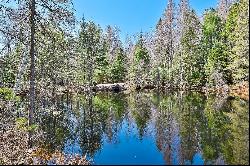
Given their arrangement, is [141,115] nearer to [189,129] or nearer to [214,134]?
[189,129]

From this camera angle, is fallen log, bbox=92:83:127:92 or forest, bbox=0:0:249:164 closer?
forest, bbox=0:0:249:164

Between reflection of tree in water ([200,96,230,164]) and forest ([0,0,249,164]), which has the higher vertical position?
forest ([0,0,249,164])

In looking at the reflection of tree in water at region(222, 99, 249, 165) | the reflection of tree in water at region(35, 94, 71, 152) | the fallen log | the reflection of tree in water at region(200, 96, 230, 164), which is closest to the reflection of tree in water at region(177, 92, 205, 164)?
the reflection of tree in water at region(200, 96, 230, 164)

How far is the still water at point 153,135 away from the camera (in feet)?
73.2

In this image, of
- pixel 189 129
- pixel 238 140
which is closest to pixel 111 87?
pixel 189 129

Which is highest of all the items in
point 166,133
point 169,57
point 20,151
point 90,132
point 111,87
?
point 169,57

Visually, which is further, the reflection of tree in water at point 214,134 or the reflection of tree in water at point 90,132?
the reflection of tree in water at point 90,132

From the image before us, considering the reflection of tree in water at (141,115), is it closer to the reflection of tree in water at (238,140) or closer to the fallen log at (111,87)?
the reflection of tree in water at (238,140)

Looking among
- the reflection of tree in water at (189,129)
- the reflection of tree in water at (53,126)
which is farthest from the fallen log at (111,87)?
the reflection of tree in water at (189,129)

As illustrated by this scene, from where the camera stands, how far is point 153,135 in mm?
30203

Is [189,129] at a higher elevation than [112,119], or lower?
higher

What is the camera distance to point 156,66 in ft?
299

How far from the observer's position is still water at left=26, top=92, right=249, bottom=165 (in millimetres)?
22312

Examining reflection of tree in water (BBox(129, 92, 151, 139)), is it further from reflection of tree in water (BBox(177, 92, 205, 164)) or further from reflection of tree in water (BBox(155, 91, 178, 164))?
reflection of tree in water (BBox(177, 92, 205, 164))
